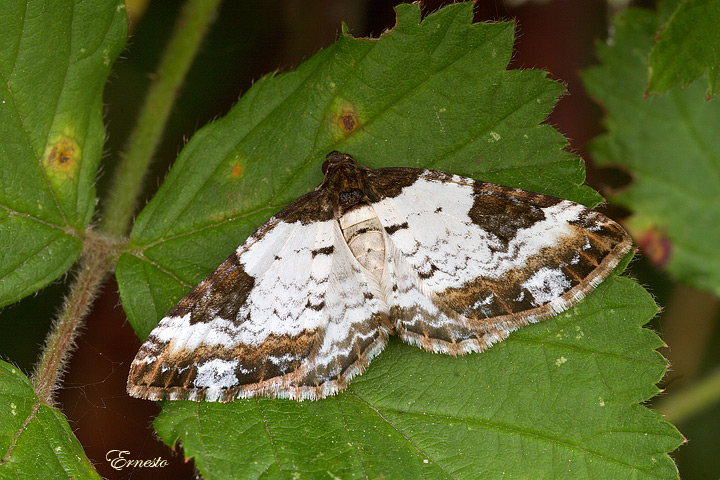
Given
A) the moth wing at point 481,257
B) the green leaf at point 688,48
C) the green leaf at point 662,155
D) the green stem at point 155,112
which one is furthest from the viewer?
the green leaf at point 662,155

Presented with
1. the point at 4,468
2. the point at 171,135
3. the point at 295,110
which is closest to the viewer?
the point at 4,468

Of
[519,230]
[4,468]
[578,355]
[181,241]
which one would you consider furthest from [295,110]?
[4,468]

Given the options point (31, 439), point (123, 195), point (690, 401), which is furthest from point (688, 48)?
point (31, 439)

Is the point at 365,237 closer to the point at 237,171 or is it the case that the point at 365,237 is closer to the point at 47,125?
the point at 237,171

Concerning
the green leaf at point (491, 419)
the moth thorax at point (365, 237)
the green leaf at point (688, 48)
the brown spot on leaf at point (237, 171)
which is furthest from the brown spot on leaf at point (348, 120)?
the green leaf at point (688, 48)

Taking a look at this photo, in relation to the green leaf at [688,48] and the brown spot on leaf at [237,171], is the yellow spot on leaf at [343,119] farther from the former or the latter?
the green leaf at [688,48]

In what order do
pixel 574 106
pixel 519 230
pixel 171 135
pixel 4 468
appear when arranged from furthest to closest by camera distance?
1. pixel 574 106
2. pixel 171 135
3. pixel 519 230
4. pixel 4 468

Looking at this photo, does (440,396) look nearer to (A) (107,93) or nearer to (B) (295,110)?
(B) (295,110)
